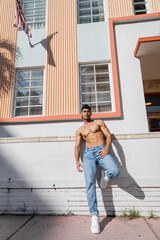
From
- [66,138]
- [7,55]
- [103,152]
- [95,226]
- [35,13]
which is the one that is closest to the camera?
[95,226]

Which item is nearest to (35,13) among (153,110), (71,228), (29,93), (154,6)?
(29,93)

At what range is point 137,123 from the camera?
4930 millimetres

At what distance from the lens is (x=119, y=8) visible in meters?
6.05

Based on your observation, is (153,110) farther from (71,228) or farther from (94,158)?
(71,228)

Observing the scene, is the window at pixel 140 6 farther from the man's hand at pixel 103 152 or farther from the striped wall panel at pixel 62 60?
the man's hand at pixel 103 152

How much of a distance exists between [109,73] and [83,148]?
3596 mm

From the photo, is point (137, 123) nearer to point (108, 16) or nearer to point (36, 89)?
point (36, 89)

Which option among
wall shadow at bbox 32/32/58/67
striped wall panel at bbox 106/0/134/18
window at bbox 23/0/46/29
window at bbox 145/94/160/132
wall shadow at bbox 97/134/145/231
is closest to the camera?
wall shadow at bbox 97/134/145/231

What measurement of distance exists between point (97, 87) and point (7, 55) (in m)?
3.85

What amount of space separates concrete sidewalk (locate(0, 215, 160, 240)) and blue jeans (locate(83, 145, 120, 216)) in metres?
0.35

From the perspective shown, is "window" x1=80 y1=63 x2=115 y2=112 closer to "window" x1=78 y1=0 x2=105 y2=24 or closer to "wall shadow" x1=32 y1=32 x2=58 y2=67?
"wall shadow" x1=32 y1=32 x2=58 y2=67

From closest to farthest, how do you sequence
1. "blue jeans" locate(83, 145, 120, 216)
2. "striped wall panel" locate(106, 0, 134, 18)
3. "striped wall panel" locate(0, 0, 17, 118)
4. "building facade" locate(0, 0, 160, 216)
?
"blue jeans" locate(83, 145, 120, 216) → "building facade" locate(0, 0, 160, 216) → "striped wall panel" locate(0, 0, 17, 118) → "striped wall panel" locate(106, 0, 134, 18)

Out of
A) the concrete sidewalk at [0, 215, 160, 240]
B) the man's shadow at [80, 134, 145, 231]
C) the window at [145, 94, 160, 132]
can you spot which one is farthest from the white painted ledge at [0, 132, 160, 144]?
the window at [145, 94, 160, 132]

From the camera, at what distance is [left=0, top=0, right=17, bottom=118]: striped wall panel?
5.48m
